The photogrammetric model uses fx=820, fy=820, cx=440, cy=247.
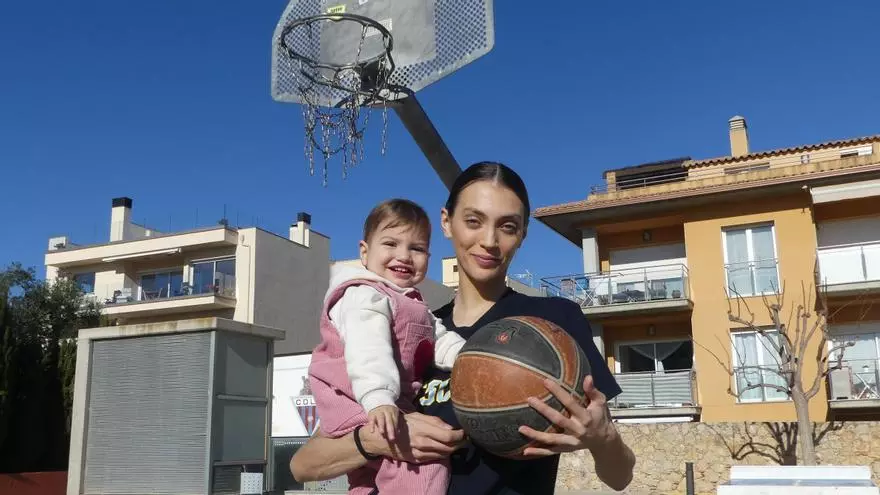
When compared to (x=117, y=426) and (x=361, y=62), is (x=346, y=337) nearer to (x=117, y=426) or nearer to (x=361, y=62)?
(x=361, y=62)

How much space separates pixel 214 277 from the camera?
38750 millimetres

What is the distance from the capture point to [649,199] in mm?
25672

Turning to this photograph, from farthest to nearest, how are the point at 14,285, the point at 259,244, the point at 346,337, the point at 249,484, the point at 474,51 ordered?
the point at 259,244 → the point at 14,285 → the point at 249,484 → the point at 474,51 → the point at 346,337

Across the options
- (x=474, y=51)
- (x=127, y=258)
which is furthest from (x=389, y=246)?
(x=127, y=258)

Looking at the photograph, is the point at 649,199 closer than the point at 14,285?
Yes

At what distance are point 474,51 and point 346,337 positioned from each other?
313 centimetres

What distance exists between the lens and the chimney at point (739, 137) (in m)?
29.9

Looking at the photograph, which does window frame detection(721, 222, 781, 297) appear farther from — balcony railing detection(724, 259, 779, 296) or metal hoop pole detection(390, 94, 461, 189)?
metal hoop pole detection(390, 94, 461, 189)

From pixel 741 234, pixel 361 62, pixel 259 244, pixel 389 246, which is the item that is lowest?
pixel 389 246

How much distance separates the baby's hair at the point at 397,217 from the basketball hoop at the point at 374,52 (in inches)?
61.3

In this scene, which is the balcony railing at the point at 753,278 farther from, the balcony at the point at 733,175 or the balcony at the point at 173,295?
the balcony at the point at 173,295

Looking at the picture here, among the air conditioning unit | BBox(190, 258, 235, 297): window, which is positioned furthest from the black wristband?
BBox(190, 258, 235, 297): window

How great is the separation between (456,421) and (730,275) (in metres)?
23.7

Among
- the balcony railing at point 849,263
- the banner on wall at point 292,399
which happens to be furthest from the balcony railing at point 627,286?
the banner on wall at point 292,399
